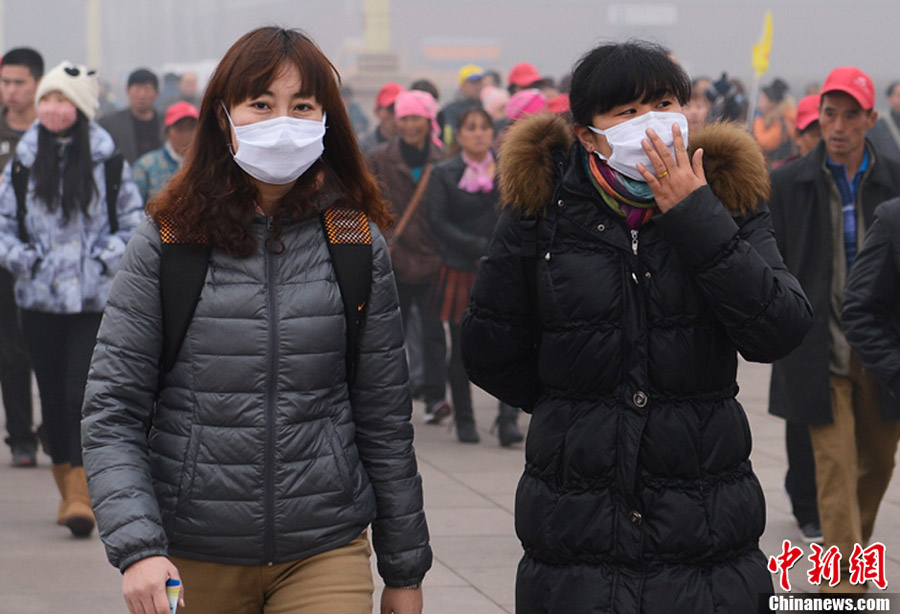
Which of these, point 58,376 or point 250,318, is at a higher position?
point 250,318

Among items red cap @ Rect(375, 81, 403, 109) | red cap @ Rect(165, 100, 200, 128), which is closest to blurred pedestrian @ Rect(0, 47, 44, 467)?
red cap @ Rect(165, 100, 200, 128)

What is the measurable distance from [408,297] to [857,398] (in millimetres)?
4813

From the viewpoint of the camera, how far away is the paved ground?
6.14m

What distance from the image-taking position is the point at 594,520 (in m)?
3.50

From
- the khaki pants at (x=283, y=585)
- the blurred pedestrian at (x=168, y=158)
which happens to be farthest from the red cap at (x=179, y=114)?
the khaki pants at (x=283, y=585)

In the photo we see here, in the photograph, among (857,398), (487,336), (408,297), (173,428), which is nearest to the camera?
(173,428)

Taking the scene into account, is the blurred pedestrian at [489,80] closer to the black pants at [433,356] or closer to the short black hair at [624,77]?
the black pants at [433,356]

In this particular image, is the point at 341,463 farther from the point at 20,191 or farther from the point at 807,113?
the point at 807,113

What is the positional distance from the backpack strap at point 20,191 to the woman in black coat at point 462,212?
3.25 meters

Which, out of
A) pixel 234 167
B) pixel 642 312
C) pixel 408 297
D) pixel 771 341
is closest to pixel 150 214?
pixel 234 167

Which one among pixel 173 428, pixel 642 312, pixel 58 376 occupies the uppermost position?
pixel 642 312

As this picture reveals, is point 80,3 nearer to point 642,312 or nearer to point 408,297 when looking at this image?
point 408,297

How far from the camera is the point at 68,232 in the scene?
715 centimetres

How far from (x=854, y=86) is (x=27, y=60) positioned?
4.48 m
